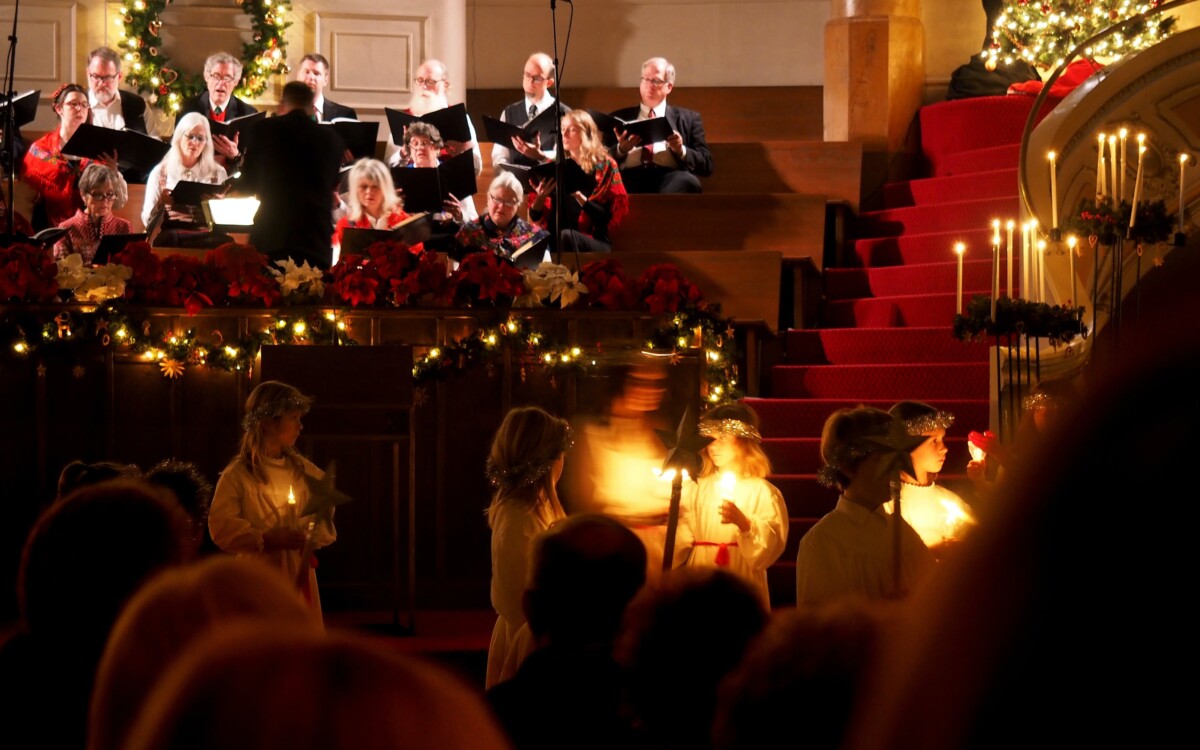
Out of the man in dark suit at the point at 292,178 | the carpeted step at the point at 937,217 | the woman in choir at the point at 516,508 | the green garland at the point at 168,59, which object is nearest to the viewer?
the woman in choir at the point at 516,508

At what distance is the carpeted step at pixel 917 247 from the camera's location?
31.6ft

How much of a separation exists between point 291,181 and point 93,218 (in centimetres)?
198

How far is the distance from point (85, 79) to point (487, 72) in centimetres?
375

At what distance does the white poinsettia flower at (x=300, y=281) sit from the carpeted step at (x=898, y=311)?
3.96 m

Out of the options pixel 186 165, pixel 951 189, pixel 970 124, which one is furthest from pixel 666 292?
pixel 970 124

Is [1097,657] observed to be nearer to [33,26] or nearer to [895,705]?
[895,705]

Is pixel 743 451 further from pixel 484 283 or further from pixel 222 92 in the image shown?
pixel 222 92

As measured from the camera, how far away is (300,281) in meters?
6.88

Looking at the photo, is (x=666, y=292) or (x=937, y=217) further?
(x=937, y=217)

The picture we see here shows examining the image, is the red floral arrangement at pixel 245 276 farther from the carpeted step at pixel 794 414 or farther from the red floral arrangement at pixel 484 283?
the carpeted step at pixel 794 414

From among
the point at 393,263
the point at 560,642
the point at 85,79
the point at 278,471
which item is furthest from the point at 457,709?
the point at 85,79

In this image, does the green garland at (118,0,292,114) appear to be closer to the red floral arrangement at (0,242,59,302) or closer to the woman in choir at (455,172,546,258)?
the woman in choir at (455,172,546,258)

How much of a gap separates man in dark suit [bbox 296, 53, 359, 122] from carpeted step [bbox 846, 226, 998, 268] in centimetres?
434

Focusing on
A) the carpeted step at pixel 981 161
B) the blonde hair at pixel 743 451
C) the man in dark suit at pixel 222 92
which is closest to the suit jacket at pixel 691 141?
the carpeted step at pixel 981 161
